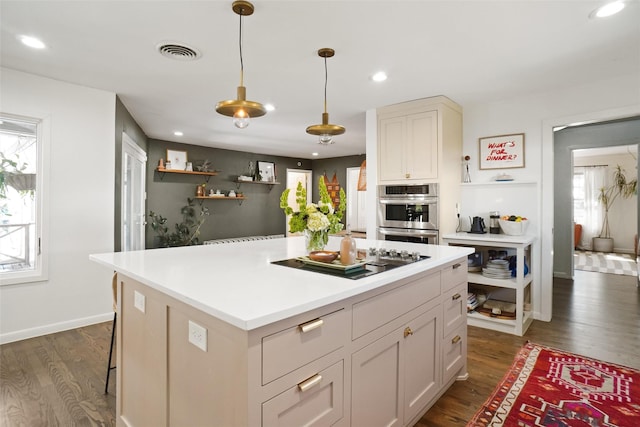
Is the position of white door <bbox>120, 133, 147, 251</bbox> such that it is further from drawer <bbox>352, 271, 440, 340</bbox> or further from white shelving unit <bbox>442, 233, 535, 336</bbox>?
white shelving unit <bbox>442, 233, 535, 336</bbox>

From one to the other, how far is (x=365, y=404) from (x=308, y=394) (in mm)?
403

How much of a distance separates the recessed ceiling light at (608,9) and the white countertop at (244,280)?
5.53ft

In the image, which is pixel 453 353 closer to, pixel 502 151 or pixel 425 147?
pixel 425 147

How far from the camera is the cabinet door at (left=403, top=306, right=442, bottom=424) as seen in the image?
A: 1777mm

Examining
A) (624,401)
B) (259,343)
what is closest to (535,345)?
(624,401)

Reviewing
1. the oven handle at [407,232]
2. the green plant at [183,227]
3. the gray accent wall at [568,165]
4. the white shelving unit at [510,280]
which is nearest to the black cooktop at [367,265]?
the white shelving unit at [510,280]

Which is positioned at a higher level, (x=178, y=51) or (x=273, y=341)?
(x=178, y=51)

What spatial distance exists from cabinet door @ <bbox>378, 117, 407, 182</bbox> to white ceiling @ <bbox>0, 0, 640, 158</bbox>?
0.27 metres

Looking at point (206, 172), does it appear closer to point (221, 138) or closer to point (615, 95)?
point (221, 138)

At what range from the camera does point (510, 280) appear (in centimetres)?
335

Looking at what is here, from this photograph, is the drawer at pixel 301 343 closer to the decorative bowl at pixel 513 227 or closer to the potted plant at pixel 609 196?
the decorative bowl at pixel 513 227

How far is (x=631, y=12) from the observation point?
2.12 metres

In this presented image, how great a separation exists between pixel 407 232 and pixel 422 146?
3.20ft

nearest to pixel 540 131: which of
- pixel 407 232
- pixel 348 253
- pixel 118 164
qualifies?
pixel 407 232
